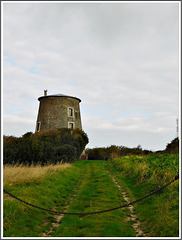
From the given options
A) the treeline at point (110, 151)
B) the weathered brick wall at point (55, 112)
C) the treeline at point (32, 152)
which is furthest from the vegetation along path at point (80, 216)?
the treeline at point (110, 151)

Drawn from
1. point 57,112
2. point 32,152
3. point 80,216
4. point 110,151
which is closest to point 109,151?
point 110,151

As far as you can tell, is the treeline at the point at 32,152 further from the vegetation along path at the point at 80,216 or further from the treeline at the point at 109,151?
the treeline at the point at 109,151

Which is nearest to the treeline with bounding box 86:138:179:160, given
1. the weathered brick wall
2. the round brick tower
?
the round brick tower

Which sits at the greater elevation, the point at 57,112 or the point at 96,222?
the point at 57,112

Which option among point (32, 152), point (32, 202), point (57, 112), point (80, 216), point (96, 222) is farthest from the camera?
point (57, 112)

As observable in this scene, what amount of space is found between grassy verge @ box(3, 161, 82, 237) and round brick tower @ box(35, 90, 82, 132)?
25395 mm

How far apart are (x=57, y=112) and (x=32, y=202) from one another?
3020 cm

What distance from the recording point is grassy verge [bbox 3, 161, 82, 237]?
601 centimetres

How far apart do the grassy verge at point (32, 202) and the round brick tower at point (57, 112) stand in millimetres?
25395

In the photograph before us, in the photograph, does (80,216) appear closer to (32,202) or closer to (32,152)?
(32,202)

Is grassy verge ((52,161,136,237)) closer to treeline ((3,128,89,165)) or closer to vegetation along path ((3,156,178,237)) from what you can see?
vegetation along path ((3,156,178,237))

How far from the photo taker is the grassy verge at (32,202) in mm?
6008

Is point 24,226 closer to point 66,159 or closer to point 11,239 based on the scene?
point 11,239

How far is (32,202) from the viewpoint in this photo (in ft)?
25.7
